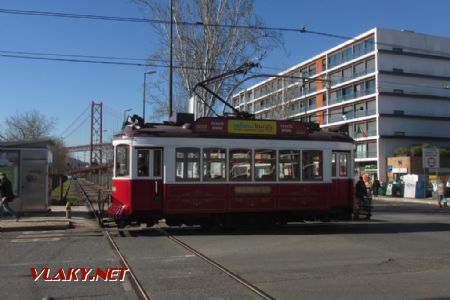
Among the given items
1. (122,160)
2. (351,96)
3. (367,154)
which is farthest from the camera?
(351,96)

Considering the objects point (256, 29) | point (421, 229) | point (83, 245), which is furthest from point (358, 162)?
point (83, 245)

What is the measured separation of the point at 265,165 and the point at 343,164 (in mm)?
2775

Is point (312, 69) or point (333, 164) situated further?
point (312, 69)

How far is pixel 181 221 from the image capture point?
1491cm

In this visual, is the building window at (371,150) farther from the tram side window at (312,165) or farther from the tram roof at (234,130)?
the tram side window at (312,165)

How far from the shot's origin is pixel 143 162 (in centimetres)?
1450

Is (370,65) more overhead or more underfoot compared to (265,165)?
more overhead

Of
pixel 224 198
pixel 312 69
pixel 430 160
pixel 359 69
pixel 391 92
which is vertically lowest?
pixel 224 198

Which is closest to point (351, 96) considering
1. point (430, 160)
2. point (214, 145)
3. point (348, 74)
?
point (348, 74)

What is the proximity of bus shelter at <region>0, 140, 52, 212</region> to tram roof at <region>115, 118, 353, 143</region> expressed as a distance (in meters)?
5.97

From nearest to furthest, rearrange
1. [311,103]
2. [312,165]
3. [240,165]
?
[240,165], [312,165], [311,103]

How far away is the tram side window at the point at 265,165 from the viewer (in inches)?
610

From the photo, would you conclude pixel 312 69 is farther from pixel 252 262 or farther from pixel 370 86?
pixel 252 262

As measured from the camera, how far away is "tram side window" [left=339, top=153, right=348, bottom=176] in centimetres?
1652
